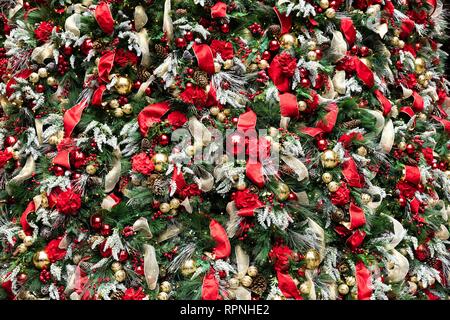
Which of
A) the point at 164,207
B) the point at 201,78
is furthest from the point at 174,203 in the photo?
the point at 201,78

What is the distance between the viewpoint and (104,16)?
4.63 feet

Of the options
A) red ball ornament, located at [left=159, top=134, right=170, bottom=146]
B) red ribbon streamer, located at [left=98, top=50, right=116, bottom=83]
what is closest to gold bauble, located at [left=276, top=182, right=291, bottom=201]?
red ball ornament, located at [left=159, top=134, right=170, bottom=146]

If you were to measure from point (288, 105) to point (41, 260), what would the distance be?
0.84 metres

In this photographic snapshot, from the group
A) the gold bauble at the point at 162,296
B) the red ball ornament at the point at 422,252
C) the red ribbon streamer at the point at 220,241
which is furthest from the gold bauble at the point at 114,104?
the red ball ornament at the point at 422,252

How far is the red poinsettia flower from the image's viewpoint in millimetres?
1383

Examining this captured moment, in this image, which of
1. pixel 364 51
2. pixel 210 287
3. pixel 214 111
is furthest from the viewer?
pixel 364 51

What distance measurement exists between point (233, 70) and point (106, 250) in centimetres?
63

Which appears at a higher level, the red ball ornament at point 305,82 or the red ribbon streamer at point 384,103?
the red ball ornament at point 305,82

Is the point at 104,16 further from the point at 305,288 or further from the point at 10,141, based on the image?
the point at 305,288

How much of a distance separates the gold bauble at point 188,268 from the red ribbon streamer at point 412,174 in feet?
2.41

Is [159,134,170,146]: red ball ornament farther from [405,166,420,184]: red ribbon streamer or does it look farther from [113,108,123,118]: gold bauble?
[405,166,420,184]: red ribbon streamer

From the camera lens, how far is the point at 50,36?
4.83 ft

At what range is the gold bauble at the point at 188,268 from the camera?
138cm

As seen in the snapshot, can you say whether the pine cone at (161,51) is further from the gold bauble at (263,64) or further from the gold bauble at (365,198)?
the gold bauble at (365,198)
